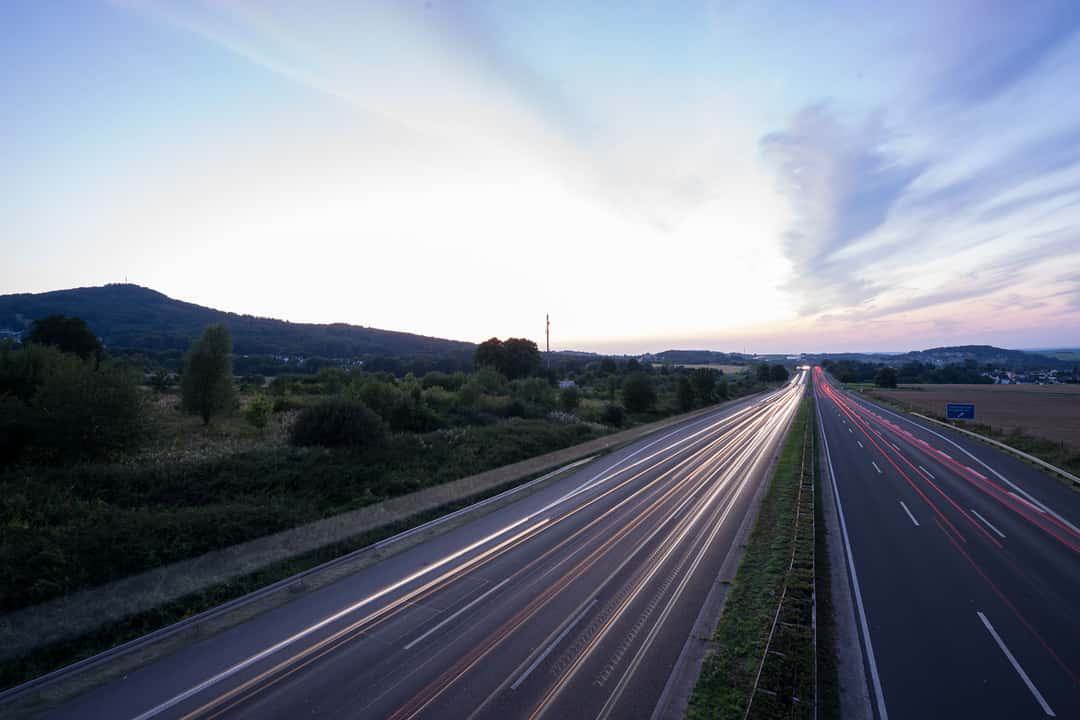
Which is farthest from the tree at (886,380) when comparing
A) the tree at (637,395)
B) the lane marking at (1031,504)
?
the lane marking at (1031,504)

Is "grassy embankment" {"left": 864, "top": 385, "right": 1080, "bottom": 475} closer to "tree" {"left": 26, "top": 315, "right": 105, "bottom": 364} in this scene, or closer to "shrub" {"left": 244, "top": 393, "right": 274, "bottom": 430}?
"shrub" {"left": 244, "top": 393, "right": 274, "bottom": 430}

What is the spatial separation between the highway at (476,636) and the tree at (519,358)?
197 ft

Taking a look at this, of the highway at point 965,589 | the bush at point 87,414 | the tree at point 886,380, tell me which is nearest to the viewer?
the highway at point 965,589

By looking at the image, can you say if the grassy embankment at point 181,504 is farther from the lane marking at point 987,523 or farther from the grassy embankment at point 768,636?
the lane marking at point 987,523

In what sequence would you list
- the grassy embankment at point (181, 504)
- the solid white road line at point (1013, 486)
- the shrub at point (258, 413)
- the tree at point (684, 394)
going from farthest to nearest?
the tree at point (684, 394) → the shrub at point (258, 413) → the solid white road line at point (1013, 486) → the grassy embankment at point (181, 504)

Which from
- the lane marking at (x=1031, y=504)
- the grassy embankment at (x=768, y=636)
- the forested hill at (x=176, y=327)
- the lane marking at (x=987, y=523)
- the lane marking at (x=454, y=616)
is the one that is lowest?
the lane marking at (x=454, y=616)

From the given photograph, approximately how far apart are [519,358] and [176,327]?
109 metres

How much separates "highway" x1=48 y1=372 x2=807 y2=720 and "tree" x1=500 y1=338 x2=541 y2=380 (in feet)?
197

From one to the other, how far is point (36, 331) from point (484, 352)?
51.4 metres

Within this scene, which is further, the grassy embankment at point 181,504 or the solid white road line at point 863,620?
the grassy embankment at point 181,504

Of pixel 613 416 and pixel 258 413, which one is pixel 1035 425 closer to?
pixel 613 416

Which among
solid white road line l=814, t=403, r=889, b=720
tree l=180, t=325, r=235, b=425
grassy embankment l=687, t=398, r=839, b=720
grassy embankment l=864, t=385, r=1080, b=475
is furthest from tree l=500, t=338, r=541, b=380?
grassy embankment l=687, t=398, r=839, b=720

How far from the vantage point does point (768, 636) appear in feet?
29.2

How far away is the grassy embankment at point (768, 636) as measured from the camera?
7191 mm
